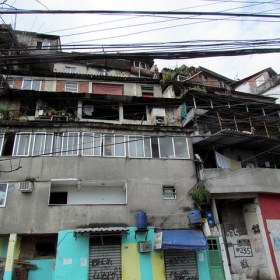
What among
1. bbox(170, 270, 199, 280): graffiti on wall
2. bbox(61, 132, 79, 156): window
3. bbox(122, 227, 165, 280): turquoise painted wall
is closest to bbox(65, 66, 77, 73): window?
bbox(61, 132, 79, 156): window

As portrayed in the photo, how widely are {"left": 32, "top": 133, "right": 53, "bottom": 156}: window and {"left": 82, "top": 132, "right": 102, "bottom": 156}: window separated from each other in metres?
1.99

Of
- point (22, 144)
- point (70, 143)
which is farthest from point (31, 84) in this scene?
point (70, 143)

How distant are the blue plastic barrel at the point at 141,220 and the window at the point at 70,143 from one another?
517 cm

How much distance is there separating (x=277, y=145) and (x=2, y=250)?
19.2 m

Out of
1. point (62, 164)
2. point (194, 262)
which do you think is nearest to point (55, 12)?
point (62, 164)

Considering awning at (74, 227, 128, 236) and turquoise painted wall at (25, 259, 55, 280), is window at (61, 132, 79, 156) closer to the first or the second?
awning at (74, 227, 128, 236)

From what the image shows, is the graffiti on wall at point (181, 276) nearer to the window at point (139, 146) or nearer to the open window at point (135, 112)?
the window at point (139, 146)

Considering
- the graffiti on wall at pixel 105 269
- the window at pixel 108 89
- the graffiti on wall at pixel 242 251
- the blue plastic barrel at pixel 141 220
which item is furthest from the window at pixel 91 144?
the graffiti on wall at pixel 242 251

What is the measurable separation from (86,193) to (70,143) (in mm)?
3154

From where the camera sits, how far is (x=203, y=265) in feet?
50.1

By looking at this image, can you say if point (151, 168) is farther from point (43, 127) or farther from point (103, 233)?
point (43, 127)

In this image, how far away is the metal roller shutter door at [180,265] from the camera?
1480cm

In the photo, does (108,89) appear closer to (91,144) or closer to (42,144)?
(91,144)

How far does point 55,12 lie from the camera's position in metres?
7.11
